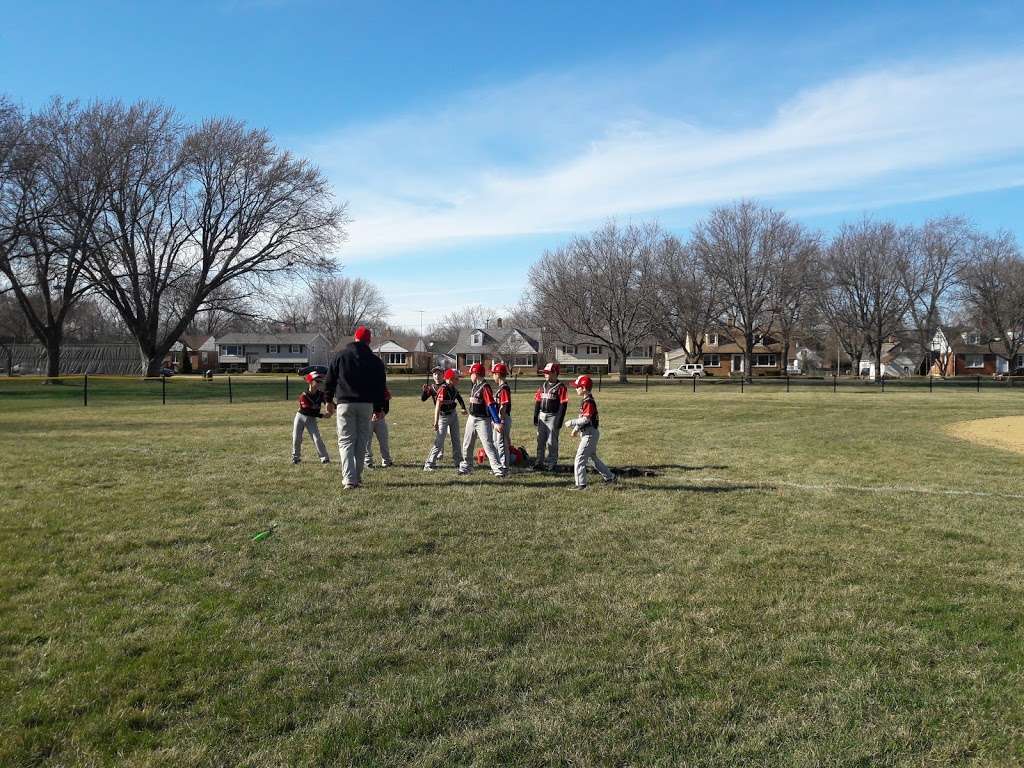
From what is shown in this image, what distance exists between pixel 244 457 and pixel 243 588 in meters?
7.13

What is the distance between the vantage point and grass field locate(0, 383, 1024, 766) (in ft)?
10.7

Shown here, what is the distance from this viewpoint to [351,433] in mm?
8945

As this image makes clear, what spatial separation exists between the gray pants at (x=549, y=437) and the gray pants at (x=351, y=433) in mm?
2722

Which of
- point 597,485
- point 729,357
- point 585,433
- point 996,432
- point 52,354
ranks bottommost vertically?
point 996,432

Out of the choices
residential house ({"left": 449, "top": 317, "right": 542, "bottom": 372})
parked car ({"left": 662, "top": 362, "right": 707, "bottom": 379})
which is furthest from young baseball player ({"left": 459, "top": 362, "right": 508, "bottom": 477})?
residential house ({"left": 449, "top": 317, "right": 542, "bottom": 372})

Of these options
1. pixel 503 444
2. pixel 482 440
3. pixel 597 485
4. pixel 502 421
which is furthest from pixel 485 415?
pixel 597 485

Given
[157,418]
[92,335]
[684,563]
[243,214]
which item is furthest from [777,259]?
[92,335]

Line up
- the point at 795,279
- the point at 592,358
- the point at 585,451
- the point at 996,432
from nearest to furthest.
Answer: the point at 585,451 → the point at 996,432 → the point at 795,279 → the point at 592,358

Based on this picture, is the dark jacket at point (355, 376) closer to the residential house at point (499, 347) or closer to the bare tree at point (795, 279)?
the bare tree at point (795, 279)

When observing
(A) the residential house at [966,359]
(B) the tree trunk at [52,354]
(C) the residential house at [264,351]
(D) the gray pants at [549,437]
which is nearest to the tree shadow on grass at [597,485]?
(D) the gray pants at [549,437]

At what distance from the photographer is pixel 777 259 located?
5441 centimetres

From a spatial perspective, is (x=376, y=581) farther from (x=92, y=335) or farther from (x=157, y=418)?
(x=92, y=335)

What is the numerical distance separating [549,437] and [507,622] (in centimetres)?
631

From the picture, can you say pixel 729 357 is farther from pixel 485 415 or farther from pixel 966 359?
pixel 485 415
